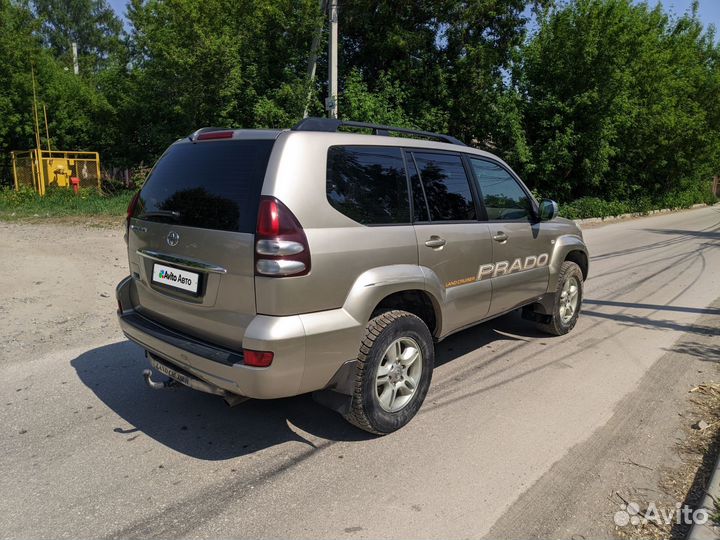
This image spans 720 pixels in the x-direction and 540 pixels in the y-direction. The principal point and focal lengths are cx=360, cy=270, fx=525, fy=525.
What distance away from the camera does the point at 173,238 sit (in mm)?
3291

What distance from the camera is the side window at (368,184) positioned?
3.19m

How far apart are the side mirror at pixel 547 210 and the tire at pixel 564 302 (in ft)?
2.28

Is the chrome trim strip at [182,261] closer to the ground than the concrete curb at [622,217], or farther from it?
farther from it

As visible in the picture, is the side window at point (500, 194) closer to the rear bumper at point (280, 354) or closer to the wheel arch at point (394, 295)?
the wheel arch at point (394, 295)

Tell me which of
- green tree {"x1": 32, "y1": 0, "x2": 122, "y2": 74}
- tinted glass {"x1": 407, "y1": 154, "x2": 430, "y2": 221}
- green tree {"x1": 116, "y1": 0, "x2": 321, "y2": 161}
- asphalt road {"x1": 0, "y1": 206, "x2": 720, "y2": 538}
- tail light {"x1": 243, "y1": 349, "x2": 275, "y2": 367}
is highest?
green tree {"x1": 32, "y1": 0, "x2": 122, "y2": 74}

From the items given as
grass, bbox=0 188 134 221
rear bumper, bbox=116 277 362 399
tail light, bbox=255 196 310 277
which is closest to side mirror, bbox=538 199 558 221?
rear bumper, bbox=116 277 362 399

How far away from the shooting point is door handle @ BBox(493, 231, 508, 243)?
4379mm

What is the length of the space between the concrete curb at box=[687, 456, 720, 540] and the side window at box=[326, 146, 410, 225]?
2302 millimetres

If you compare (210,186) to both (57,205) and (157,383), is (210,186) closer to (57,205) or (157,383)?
(157,383)

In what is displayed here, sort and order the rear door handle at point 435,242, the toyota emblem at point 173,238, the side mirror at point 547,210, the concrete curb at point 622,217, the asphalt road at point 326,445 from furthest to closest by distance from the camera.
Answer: the concrete curb at point 622,217
the side mirror at point 547,210
the rear door handle at point 435,242
the toyota emblem at point 173,238
the asphalt road at point 326,445

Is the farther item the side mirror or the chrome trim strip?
the side mirror

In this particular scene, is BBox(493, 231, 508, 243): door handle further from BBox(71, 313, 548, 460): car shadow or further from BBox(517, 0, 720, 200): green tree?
BBox(517, 0, 720, 200): green tree

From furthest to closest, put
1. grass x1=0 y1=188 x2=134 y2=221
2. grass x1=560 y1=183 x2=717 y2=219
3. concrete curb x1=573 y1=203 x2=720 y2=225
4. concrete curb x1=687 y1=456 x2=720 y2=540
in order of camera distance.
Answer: grass x1=560 y1=183 x2=717 y2=219
concrete curb x1=573 y1=203 x2=720 y2=225
grass x1=0 y1=188 x2=134 y2=221
concrete curb x1=687 y1=456 x2=720 y2=540

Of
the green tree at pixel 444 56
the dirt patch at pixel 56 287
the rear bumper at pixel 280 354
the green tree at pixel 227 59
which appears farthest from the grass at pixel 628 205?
the rear bumper at pixel 280 354
